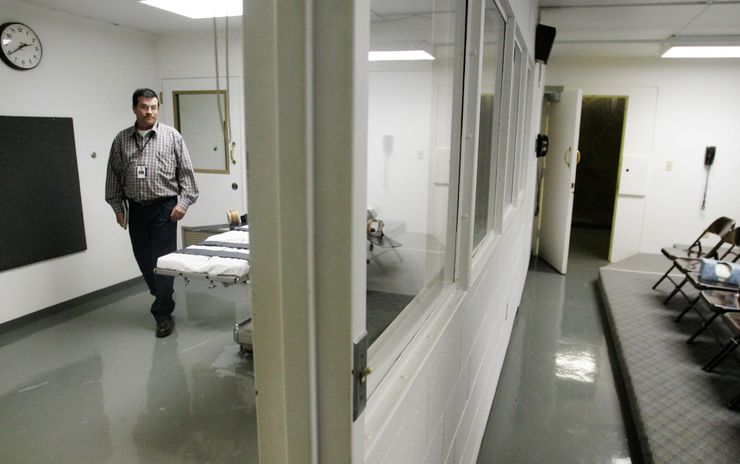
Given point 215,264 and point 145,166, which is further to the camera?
point 145,166

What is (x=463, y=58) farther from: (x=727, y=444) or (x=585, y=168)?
(x=585, y=168)

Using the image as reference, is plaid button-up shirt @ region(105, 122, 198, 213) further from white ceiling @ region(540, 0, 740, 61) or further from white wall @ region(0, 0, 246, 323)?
white ceiling @ region(540, 0, 740, 61)

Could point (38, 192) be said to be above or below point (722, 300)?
above

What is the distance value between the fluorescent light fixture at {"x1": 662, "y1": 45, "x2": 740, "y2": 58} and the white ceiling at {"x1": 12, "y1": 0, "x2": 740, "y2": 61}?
0.15 metres

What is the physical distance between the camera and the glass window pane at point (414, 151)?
5.71ft

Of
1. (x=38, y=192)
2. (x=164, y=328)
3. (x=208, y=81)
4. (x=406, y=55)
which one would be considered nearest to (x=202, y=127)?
(x=208, y=81)

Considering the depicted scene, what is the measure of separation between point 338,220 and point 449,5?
1.48 meters

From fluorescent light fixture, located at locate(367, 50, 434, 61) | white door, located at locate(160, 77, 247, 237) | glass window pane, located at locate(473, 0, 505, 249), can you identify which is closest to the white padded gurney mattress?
glass window pane, located at locate(473, 0, 505, 249)

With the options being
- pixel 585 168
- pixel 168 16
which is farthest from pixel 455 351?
pixel 585 168

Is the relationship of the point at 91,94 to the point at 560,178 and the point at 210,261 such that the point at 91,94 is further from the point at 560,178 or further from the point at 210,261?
the point at 560,178

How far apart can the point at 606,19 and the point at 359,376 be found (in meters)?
4.89

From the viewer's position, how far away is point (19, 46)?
3584 millimetres

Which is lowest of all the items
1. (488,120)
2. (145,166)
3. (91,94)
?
(145,166)

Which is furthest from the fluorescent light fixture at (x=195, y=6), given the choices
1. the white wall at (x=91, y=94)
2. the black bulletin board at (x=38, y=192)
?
the black bulletin board at (x=38, y=192)
